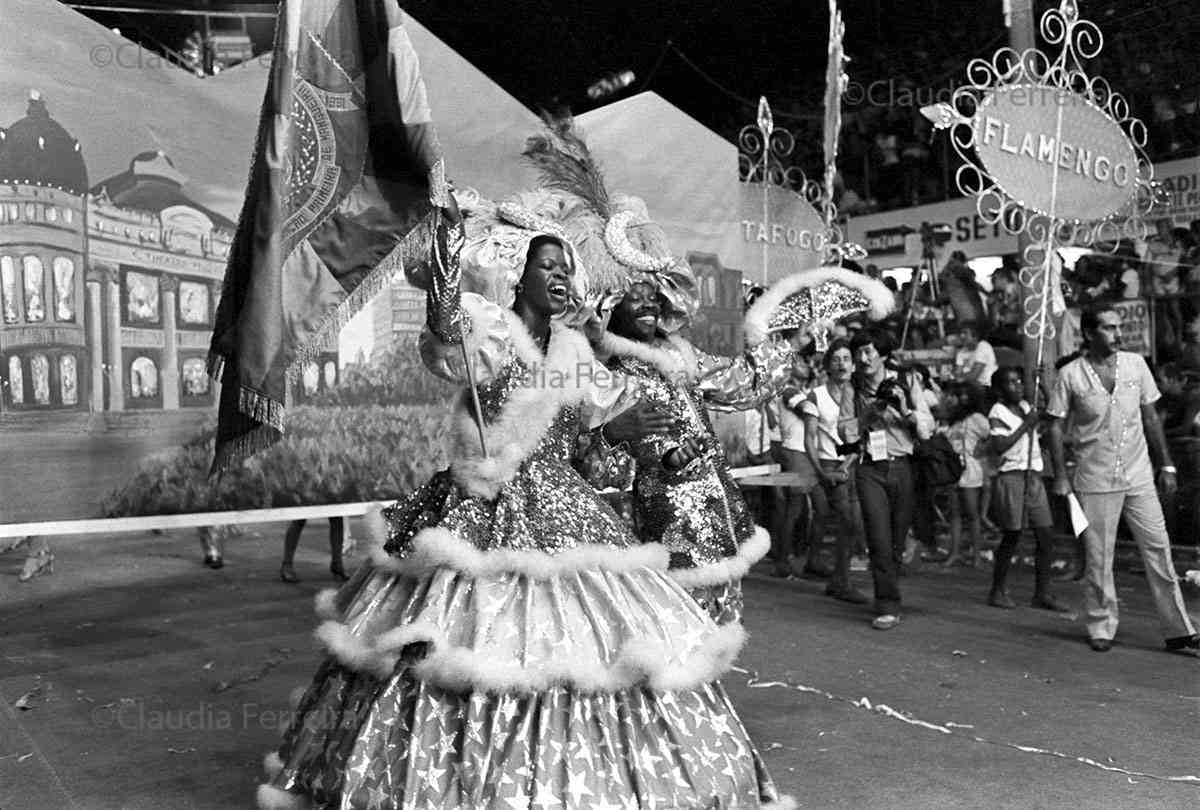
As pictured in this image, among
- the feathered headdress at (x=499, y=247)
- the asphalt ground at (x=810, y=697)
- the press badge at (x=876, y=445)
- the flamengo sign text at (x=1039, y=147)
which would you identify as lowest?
the asphalt ground at (x=810, y=697)

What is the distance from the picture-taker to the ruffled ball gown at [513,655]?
11.0 feet

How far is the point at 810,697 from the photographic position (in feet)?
18.4

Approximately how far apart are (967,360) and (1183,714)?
5906 mm

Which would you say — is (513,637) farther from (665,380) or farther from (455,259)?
(665,380)

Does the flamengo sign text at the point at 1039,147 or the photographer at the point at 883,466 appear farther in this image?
the flamengo sign text at the point at 1039,147

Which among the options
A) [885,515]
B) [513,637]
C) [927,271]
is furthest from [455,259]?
[927,271]

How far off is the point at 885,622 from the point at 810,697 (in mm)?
1821

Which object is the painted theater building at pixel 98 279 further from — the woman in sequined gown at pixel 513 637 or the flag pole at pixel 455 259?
the flag pole at pixel 455 259

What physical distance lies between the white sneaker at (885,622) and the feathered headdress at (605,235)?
293cm

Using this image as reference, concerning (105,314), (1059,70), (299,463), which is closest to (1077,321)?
(1059,70)

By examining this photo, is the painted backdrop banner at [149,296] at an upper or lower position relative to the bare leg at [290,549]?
upper

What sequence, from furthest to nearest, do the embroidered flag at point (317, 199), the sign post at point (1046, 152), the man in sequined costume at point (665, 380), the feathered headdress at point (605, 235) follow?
the sign post at point (1046, 152), the feathered headdress at point (605, 235), the man in sequined costume at point (665, 380), the embroidered flag at point (317, 199)

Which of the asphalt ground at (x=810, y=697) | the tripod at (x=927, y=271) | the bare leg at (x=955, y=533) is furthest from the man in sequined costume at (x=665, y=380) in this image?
the tripod at (x=927, y=271)

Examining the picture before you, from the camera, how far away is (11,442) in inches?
223
